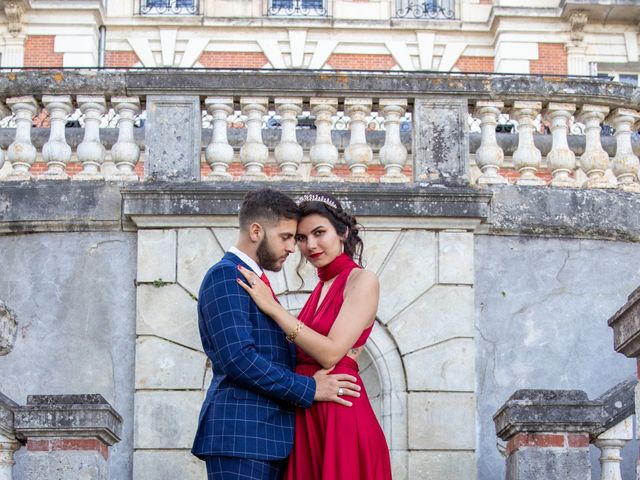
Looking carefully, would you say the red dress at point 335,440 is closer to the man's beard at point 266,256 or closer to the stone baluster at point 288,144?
the man's beard at point 266,256

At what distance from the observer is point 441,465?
28.3ft

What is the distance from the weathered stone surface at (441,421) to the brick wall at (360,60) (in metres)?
14.4

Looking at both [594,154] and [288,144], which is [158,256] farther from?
[594,154]

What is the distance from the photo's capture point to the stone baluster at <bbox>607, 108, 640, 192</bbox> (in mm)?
9477

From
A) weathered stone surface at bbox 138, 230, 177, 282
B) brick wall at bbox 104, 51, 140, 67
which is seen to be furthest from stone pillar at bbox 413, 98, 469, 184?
brick wall at bbox 104, 51, 140, 67

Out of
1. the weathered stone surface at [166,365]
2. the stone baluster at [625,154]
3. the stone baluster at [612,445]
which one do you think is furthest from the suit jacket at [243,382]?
the stone baluster at [625,154]

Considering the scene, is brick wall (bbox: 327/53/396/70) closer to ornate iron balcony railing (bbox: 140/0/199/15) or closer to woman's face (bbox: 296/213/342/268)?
ornate iron balcony railing (bbox: 140/0/199/15)

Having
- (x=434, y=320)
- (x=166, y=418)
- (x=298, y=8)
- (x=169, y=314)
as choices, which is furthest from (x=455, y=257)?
(x=298, y=8)

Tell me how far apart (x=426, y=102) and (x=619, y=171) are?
1418 mm

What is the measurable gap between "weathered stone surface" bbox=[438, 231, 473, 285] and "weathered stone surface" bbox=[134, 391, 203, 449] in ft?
5.76

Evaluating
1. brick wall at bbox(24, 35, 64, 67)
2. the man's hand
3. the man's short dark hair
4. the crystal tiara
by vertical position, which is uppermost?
brick wall at bbox(24, 35, 64, 67)

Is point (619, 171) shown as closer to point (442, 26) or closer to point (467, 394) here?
point (467, 394)

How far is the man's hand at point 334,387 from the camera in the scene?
570cm

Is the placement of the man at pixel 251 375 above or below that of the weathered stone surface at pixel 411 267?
below
